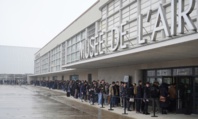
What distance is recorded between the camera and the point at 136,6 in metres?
19.5

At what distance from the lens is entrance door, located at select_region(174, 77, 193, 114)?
1579 centimetres

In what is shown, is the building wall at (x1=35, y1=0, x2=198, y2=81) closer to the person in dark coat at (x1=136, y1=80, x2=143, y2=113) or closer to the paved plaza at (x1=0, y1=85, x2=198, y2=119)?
the person in dark coat at (x1=136, y1=80, x2=143, y2=113)

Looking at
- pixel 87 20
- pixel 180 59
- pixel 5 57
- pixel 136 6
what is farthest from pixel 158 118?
pixel 5 57

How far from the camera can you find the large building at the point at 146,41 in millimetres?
11844

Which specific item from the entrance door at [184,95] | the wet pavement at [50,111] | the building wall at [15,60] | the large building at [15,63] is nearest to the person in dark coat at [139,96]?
the wet pavement at [50,111]

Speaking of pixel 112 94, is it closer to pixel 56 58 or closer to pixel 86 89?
pixel 86 89

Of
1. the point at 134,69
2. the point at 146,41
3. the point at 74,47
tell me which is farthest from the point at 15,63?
the point at 146,41

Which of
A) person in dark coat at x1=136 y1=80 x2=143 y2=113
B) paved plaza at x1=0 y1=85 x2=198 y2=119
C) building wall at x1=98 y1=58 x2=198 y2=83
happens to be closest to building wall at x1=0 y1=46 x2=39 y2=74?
building wall at x1=98 y1=58 x2=198 y2=83

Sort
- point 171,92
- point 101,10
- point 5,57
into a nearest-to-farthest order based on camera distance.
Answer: point 171,92 → point 101,10 → point 5,57

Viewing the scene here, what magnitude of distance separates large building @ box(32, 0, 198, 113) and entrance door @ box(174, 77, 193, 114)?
54 mm

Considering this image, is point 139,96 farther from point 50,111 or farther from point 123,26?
point 50,111

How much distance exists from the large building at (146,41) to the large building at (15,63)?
70.2 metres

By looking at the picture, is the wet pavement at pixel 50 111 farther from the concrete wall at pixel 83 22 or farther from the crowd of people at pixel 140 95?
the concrete wall at pixel 83 22

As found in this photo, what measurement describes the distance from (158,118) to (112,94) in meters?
5.60
